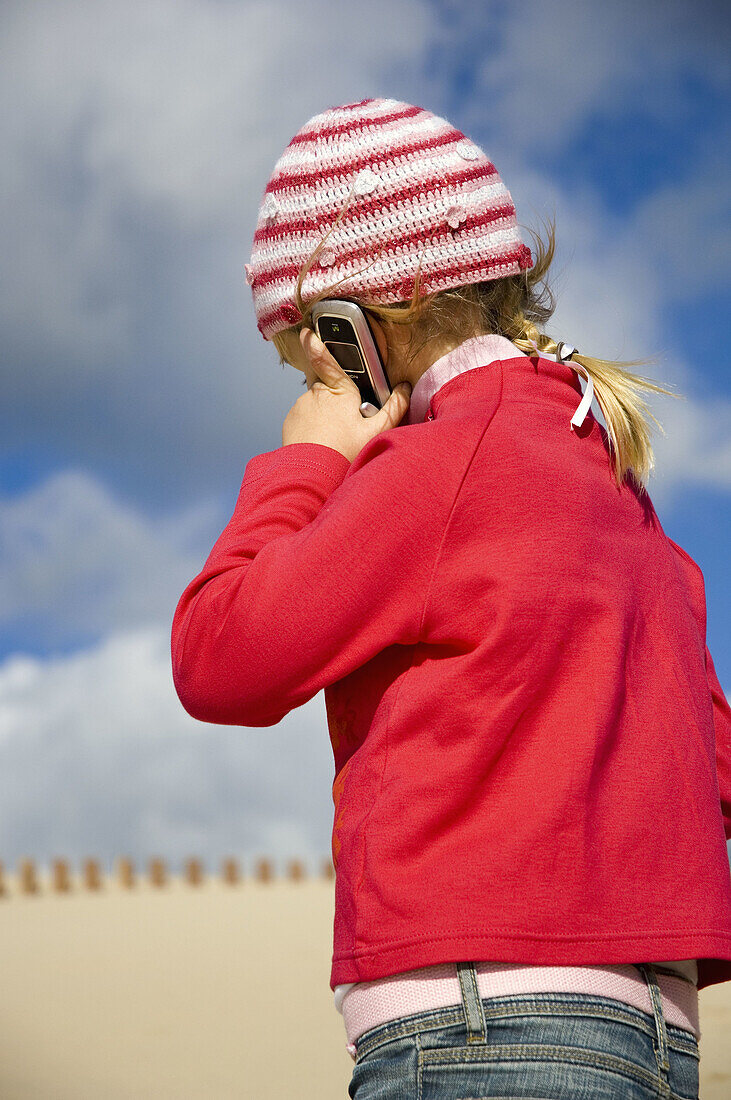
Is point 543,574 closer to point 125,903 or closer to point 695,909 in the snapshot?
point 695,909

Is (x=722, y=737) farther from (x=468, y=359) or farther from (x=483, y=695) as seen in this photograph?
(x=468, y=359)

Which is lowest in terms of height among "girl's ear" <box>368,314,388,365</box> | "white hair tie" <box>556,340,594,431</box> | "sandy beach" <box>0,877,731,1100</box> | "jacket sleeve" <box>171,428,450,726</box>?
"sandy beach" <box>0,877,731,1100</box>

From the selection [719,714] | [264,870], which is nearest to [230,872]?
[264,870]

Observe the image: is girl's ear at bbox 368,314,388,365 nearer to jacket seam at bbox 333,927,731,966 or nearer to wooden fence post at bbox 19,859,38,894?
jacket seam at bbox 333,927,731,966

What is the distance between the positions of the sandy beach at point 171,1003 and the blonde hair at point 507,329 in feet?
28.1

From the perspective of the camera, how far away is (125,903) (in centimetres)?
1558

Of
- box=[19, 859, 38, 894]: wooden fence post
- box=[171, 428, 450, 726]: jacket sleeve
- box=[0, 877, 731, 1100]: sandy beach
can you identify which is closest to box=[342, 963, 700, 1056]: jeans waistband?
box=[171, 428, 450, 726]: jacket sleeve

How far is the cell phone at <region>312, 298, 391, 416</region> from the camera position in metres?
1.92

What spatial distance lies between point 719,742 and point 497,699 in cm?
67

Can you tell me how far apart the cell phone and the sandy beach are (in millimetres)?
8659

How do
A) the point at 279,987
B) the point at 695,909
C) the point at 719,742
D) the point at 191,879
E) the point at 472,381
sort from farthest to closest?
the point at 191,879, the point at 279,987, the point at 719,742, the point at 472,381, the point at 695,909

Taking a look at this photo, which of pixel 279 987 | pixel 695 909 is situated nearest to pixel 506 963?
pixel 695 909

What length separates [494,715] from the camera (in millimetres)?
1537

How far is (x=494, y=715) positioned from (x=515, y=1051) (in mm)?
452
